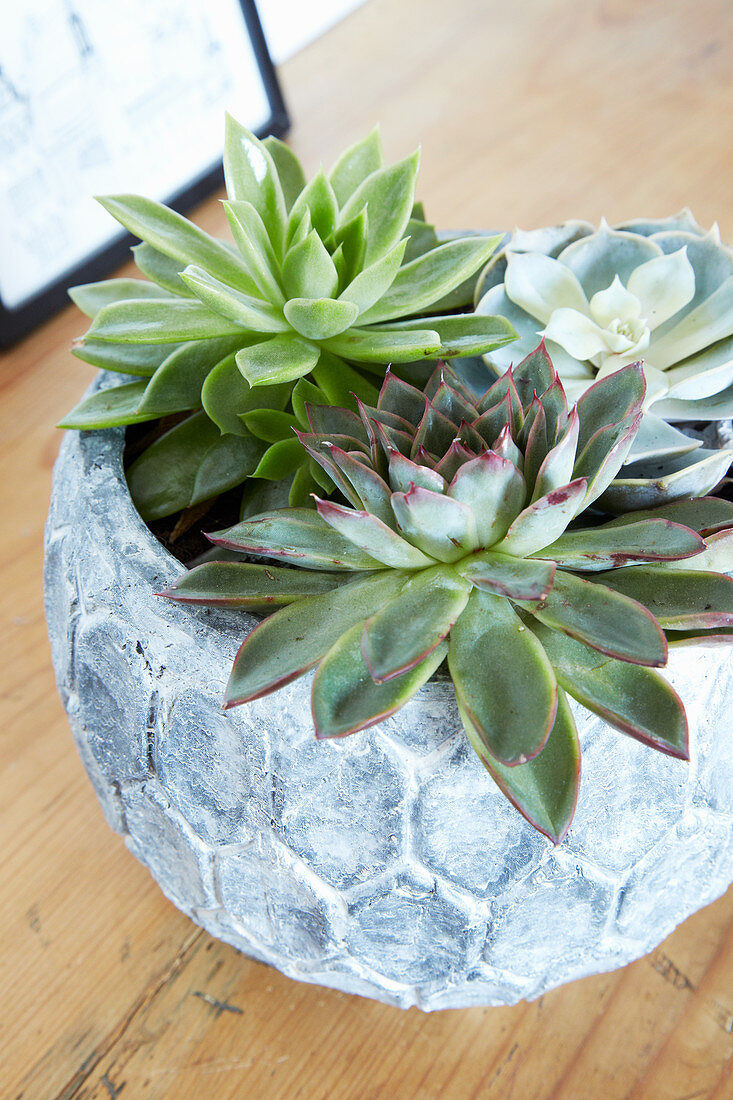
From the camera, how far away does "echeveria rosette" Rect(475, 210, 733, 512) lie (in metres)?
0.53

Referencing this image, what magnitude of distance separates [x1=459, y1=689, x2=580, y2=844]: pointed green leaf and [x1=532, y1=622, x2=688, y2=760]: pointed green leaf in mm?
13

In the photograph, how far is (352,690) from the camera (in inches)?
16.0

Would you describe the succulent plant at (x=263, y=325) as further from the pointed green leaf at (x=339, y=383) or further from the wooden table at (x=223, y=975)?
the wooden table at (x=223, y=975)

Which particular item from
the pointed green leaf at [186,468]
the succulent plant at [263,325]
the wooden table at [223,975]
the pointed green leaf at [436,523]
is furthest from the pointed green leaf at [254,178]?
the wooden table at [223,975]

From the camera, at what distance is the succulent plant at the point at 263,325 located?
51cm

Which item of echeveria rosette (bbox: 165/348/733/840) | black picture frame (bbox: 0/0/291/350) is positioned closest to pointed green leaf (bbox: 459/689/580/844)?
echeveria rosette (bbox: 165/348/733/840)

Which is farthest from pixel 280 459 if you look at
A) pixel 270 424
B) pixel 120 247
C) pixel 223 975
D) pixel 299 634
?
pixel 120 247

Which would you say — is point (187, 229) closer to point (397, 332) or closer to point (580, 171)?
point (397, 332)

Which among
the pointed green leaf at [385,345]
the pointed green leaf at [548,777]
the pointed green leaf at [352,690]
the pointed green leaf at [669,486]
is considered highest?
the pointed green leaf at [385,345]

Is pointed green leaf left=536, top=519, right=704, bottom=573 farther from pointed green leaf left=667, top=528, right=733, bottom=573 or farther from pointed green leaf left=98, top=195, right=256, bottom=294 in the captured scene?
pointed green leaf left=98, top=195, right=256, bottom=294

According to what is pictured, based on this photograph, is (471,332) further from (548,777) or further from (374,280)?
(548,777)

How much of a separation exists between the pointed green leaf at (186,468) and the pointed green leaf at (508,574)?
174 mm

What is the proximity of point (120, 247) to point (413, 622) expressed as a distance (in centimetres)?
84

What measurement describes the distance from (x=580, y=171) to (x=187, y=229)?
27.3 inches
